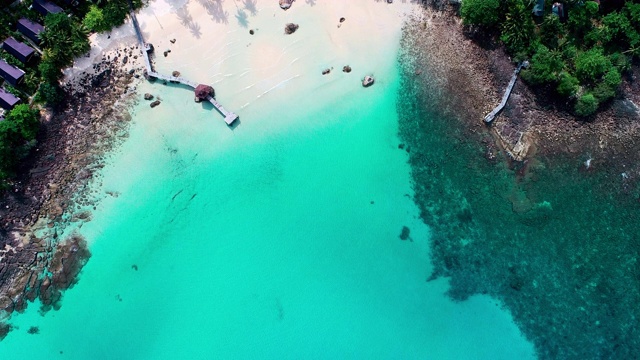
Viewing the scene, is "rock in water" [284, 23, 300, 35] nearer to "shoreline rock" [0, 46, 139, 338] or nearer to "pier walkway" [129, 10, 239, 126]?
"pier walkway" [129, 10, 239, 126]

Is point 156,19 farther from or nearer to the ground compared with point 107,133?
farther from the ground

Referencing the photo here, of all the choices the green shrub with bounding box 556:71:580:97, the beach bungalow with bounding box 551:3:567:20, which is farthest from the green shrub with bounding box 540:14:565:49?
the green shrub with bounding box 556:71:580:97

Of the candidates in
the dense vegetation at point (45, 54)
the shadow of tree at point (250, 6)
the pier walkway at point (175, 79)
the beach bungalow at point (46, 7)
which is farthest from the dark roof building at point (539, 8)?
the beach bungalow at point (46, 7)

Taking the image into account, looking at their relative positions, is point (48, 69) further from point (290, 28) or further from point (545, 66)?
point (545, 66)

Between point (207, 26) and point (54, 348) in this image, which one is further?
point (207, 26)

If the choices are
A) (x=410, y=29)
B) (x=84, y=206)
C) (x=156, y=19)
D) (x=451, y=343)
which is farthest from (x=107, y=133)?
(x=451, y=343)

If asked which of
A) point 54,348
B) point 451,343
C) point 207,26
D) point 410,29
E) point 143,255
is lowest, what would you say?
point 451,343

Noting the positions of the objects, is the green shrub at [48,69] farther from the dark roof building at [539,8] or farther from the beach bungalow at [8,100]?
the dark roof building at [539,8]

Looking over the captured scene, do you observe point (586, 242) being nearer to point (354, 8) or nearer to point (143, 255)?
point (354, 8)
